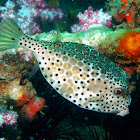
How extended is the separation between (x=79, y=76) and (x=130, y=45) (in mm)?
1412

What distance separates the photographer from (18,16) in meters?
6.16

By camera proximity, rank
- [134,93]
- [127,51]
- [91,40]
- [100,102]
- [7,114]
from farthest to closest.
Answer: [134,93]
[91,40]
[127,51]
[7,114]
[100,102]

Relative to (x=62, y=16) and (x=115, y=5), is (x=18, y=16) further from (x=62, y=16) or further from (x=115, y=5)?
(x=115, y=5)

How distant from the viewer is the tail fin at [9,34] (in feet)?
9.00

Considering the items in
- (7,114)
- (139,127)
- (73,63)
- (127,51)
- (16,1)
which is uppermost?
(16,1)

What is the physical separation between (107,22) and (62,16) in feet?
6.85

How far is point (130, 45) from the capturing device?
3006mm

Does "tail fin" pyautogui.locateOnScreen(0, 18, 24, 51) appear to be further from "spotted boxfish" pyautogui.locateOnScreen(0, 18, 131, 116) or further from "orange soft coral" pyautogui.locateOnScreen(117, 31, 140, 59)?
"orange soft coral" pyautogui.locateOnScreen(117, 31, 140, 59)

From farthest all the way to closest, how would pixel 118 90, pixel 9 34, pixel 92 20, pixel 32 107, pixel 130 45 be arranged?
1. pixel 92 20
2. pixel 32 107
3. pixel 130 45
4. pixel 9 34
5. pixel 118 90

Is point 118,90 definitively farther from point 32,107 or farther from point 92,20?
point 92,20

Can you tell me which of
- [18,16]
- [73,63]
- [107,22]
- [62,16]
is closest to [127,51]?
[73,63]

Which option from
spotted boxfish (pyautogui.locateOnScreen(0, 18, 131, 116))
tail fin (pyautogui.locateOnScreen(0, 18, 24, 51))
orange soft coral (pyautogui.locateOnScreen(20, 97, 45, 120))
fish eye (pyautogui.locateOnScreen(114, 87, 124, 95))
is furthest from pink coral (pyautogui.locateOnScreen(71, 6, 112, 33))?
orange soft coral (pyautogui.locateOnScreen(20, 97, 45, 120))

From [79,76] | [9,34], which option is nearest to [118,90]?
[79,76]

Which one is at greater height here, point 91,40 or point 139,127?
point 91,40
